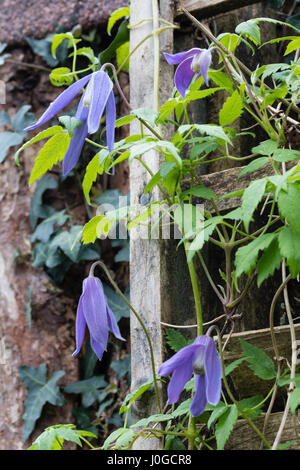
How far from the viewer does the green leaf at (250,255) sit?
91cm

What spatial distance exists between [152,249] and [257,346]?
11.6 inches

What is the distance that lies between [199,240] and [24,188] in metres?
1.28

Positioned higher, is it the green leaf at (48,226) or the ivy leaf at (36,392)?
the green leaf at (48,226)

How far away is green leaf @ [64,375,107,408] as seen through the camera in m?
1.90

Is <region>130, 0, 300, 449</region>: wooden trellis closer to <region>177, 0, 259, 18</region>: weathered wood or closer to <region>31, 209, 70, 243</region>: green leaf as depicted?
<region>177, 0, 259, 18</region>: weathered wood

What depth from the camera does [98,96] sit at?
3.38 ft

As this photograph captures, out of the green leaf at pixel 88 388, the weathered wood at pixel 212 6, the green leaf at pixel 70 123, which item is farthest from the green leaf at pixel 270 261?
the green leaf at pixel 88 388

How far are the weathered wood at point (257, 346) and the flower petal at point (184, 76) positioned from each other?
0.42m

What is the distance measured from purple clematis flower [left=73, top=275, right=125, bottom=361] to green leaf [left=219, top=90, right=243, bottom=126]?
1.13ft

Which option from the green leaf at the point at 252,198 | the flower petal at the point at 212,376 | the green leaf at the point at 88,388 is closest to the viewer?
the green leaf at the point at 252,198

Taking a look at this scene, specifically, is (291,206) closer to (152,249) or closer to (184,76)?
(184,76)

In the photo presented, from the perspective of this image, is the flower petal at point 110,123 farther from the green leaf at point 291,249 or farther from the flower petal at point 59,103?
the green leaf at point 291,249

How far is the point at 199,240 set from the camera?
93cm
